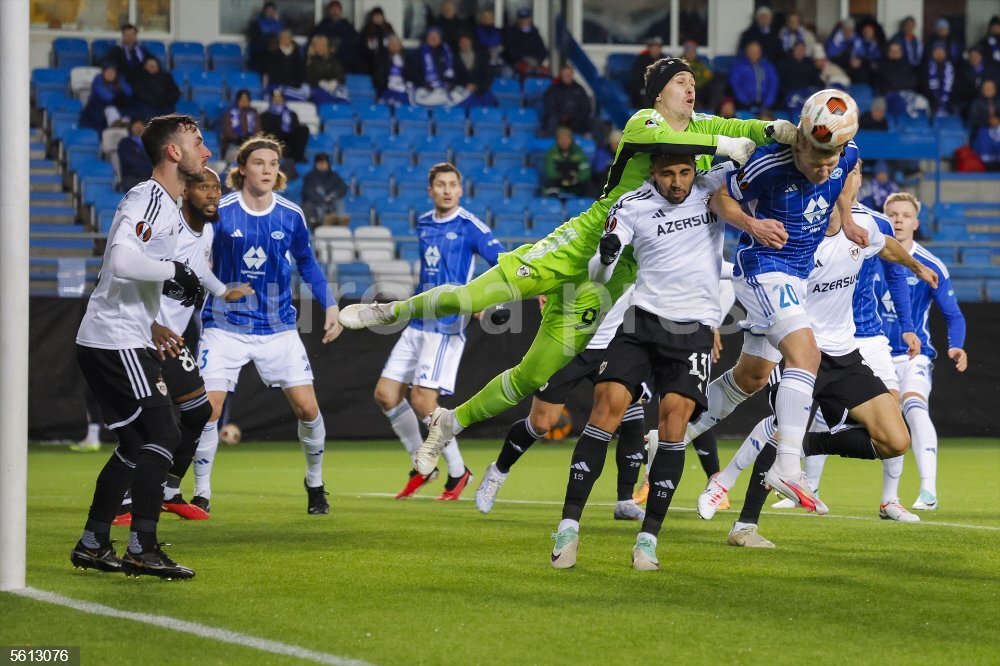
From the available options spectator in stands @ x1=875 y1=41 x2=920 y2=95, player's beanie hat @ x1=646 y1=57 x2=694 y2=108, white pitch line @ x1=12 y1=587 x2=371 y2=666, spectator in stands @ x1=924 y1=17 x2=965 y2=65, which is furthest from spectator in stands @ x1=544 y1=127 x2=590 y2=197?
white pitch line @ x1=12 y1=587 x2=371 y2=666

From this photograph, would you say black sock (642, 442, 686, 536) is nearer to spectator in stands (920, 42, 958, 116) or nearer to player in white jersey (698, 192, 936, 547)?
player in white jersey (698, 192, 936, 547)

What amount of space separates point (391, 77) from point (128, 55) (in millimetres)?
4181

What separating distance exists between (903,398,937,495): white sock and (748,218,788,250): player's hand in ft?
11.6

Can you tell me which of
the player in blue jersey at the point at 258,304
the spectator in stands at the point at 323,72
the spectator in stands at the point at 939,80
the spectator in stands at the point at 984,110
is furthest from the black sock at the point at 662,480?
the spectator in stands at the point at 939,80

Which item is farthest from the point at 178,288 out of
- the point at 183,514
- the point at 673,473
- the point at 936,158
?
the point at 936,158

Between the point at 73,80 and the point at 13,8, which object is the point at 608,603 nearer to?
the point at 13,8

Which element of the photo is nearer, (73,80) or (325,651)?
(325,651)

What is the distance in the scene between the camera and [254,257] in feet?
30.1

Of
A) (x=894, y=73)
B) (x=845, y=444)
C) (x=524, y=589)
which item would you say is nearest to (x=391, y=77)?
(x=894, y=73)

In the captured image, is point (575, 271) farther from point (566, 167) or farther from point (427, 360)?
point (566, 167)

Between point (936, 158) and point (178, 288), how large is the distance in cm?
1745

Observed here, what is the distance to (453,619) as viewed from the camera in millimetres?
5332

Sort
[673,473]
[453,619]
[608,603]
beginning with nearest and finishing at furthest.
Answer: [453,619] < [608,603] < [673,473]

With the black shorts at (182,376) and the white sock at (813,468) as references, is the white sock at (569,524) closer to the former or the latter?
the black shorts at (182,376)
